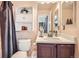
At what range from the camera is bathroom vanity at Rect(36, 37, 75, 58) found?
2646 millimetres

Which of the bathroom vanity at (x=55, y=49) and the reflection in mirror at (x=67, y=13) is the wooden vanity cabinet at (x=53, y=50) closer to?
the bathroom vanity at (x=55, y=49)

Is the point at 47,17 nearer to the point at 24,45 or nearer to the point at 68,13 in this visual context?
the point at 68,13

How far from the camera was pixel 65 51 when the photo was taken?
105 inches

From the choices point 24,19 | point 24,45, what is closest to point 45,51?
point 24,45

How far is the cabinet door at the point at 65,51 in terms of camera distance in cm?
264

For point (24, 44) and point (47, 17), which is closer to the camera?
point (47, 17)

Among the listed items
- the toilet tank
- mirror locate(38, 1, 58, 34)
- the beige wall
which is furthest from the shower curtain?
the beige wall

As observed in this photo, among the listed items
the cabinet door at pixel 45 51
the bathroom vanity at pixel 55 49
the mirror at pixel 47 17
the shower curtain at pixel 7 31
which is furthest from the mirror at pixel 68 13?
the shower curtain at pixel 7 31

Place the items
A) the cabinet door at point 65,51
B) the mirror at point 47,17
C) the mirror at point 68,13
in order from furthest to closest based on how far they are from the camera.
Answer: the mirror at point 47,17 < the mirror at point 68,13 < the cabinet door at point 65,51

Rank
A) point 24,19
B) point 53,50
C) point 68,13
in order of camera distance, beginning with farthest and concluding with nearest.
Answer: point 24,19
point 68,13
point 53,50

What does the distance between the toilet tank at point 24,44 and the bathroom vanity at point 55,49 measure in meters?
0.36

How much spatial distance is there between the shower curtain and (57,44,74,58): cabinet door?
3.16ft

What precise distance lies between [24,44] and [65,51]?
906 millimetres

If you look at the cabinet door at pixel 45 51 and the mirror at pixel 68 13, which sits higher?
the mirror at pixel 68 13
